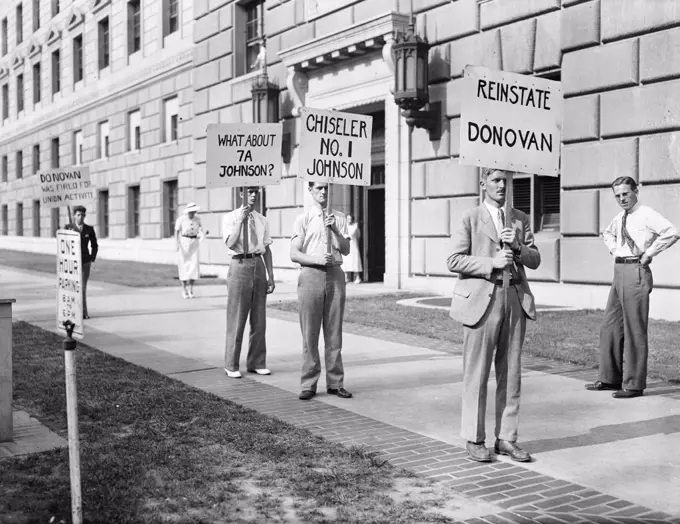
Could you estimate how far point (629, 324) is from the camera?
7.77 meters

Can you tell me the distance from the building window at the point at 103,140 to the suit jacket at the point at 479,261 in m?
30.9

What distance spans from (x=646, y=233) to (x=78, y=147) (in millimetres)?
33792

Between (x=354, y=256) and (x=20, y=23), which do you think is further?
(x=20, y=23)

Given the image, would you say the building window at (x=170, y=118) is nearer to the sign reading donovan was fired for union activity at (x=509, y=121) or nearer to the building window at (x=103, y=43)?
the building window at (x=103, y=43)

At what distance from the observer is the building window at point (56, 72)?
40.5 m

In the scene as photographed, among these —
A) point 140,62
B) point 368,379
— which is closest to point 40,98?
point 140,62

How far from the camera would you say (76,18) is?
36.9 m

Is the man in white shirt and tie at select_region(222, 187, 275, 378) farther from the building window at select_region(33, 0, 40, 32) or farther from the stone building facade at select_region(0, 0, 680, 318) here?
the building window at select_region(33, 0, 40, 32)

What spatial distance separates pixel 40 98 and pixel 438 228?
32.7 meters

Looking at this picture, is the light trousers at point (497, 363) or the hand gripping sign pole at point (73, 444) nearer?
the hand gripping sign pole at point (73, 444)

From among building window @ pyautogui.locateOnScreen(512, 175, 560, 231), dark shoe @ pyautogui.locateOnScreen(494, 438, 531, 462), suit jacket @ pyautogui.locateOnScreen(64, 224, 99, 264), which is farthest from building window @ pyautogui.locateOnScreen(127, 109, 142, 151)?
dark shoe @ pyautogui.locateOnScreen(494, 438, 531, 462)

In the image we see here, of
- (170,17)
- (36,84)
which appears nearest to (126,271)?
(170,17)

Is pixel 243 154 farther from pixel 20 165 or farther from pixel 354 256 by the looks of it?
pixel 20 165

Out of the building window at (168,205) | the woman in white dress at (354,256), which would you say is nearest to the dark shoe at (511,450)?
the woman in white dress at (354,256)
